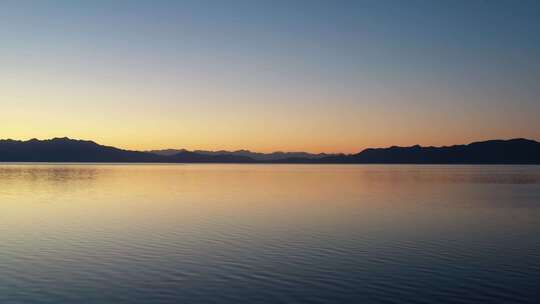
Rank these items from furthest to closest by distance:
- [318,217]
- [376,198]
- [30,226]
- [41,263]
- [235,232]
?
[376,198]
[318,217]
[30,226]
[235,232]
[41,263]

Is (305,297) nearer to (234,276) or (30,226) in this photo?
(234,276)

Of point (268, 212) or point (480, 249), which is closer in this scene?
point (480, 249)

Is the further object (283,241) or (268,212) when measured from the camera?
(268,212)

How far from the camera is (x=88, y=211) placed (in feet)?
190

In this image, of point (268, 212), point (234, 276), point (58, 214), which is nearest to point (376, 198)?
point (268, 212)

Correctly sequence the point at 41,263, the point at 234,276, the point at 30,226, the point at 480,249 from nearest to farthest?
the point at 234,276 → the point at 41,263 → the point at 480,249 → the point at 30,226

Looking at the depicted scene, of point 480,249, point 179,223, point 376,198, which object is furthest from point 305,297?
point 376,198

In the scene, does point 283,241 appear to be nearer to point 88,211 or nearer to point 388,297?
point 388,297

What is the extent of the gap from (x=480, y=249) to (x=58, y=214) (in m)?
44.2

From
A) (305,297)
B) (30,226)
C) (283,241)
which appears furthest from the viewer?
(30,226)

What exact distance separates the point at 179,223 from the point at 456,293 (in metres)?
30.3

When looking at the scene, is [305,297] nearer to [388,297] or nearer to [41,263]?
[388,297]

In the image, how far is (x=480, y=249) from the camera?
116 ft

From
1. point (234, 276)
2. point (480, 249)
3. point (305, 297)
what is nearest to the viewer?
point (305, 297)
